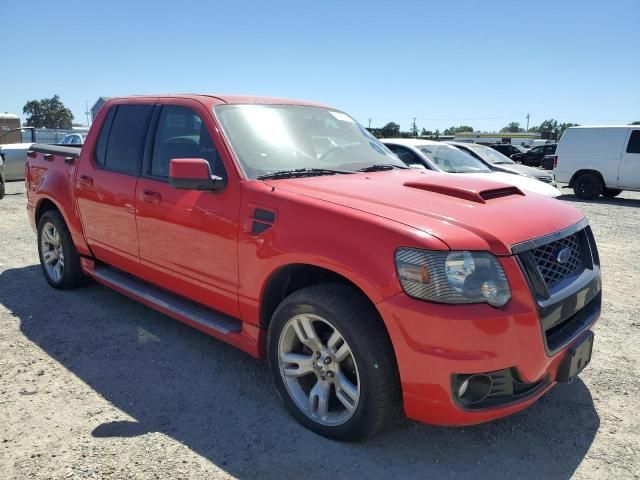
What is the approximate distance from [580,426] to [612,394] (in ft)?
1.75

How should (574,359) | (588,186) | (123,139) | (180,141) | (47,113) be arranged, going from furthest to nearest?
(47,113) → (588,186) → (123,139) → (180,141) → (574,359)

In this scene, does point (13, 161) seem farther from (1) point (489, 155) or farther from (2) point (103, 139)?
(1) point (489, 155)

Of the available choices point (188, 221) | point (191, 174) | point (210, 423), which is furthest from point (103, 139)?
point (210, 423)

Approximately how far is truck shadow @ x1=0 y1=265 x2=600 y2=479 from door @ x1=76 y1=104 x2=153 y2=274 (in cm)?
71

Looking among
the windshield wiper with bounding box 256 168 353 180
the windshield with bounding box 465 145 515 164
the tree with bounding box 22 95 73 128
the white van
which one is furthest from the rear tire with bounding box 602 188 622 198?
the tree with bounding box 22 95 73 128

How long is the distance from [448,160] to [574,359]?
7054 millimetres

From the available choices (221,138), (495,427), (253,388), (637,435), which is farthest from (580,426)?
(221,138)

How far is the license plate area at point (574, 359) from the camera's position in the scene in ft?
8.71

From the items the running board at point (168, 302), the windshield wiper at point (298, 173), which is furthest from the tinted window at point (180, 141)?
the running board at point (168, 302)

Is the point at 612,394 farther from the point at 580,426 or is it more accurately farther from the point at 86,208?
the point at 86,208

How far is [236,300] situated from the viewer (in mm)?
3238

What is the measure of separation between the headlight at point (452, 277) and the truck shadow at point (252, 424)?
92 cm

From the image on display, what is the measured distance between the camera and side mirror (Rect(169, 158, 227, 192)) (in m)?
3.08

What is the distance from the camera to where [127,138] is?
4.23 metres
